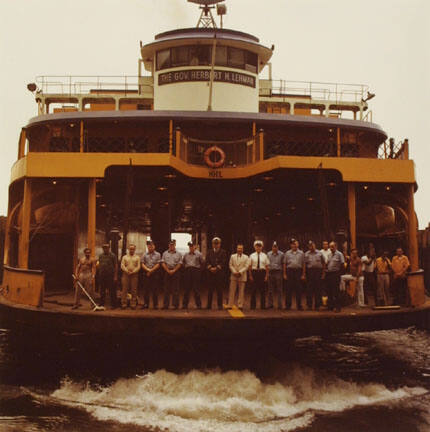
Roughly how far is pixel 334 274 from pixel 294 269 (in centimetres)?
72

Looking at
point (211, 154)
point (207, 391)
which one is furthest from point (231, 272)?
point (211, 154)

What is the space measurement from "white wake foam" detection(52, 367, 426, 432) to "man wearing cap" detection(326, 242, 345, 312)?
5.19ft

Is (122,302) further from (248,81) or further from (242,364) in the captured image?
(248,81)

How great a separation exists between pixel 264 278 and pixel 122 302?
104 inches

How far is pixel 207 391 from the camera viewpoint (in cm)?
863

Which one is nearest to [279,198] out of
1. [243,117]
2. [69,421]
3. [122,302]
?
[243,117]

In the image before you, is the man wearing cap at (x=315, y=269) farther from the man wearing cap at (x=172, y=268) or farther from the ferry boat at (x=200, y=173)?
the man wearing cap at (x=172, y=268)

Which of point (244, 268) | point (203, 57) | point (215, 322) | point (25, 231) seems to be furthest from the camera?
point (203, 57)

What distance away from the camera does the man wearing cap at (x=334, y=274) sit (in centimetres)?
926

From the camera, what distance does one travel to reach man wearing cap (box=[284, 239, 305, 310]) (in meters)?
9.44

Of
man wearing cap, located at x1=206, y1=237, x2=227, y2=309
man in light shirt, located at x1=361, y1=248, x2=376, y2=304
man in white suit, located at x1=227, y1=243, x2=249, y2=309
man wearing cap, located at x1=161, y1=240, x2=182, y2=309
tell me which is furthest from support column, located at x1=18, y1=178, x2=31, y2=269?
man in light shirt, located at x1=361, y1=248, x2=376, y2=304

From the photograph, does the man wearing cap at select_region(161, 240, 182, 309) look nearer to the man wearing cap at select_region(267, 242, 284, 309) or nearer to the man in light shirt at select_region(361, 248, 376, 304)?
the man wearing cap at select_region(267, 242, 284, 309)

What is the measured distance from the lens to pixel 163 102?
16.1 metres

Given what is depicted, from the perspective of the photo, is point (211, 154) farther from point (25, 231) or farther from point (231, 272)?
point (25, 231)
